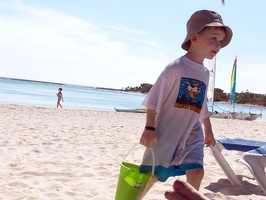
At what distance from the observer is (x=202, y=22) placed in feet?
8.60

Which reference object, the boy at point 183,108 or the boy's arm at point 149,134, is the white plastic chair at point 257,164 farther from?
the boy's arm at point 149,134

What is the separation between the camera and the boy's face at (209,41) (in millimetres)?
2633

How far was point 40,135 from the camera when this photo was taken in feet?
24.0

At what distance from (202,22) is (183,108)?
0.59m

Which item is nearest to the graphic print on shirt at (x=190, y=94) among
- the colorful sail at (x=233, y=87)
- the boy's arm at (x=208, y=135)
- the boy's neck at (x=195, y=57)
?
the boy's neck at (x=195, y=57)

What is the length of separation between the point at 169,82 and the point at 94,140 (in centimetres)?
483

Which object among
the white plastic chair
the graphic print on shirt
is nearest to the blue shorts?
the graphic print on shirt

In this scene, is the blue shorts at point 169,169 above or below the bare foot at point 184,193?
below

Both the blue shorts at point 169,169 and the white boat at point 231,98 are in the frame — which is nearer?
the blue shorts at point 169,169

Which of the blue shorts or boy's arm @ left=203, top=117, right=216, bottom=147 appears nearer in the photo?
the blue shorts

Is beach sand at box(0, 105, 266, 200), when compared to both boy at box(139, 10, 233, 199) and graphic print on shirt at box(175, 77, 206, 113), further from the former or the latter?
graphic print on shirt at box(175, 77, 206, 113)

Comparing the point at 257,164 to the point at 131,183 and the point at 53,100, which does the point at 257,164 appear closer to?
the point at 131,183

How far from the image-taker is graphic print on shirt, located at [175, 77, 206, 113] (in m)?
2.60

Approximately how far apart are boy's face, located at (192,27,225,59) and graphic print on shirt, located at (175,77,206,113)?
0.69ft
